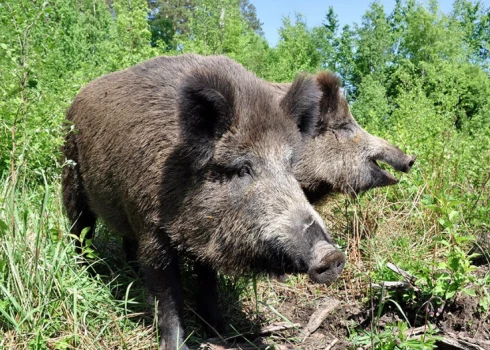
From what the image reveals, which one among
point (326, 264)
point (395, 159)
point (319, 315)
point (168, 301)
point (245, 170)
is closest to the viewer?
point (326, 264)

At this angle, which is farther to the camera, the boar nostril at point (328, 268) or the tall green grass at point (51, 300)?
the tall green grass at point (51, 300)

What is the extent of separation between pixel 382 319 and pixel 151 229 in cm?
198

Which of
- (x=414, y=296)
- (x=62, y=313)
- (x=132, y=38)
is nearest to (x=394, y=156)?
(x=414, y=296)

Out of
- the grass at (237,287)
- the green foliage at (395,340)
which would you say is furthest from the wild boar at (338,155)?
the green foliage at (395,340)

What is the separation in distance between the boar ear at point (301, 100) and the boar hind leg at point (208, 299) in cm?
137

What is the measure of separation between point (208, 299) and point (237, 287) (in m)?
0.58

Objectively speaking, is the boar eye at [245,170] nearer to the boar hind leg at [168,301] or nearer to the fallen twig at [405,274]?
the boar hind leg at [168,301]

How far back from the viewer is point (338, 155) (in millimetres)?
5934

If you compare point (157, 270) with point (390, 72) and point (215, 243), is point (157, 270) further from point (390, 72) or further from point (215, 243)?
point (390, 72)

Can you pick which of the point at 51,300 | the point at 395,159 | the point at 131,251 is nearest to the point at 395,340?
the point at 51,300

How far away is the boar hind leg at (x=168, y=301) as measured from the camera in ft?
12.7

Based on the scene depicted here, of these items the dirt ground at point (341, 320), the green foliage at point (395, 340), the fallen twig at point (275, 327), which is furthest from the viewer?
the fallen twig at point (275, 327)

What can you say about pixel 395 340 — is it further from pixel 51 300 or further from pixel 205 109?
pixel 51 300

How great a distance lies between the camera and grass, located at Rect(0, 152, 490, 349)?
3.54 meters
